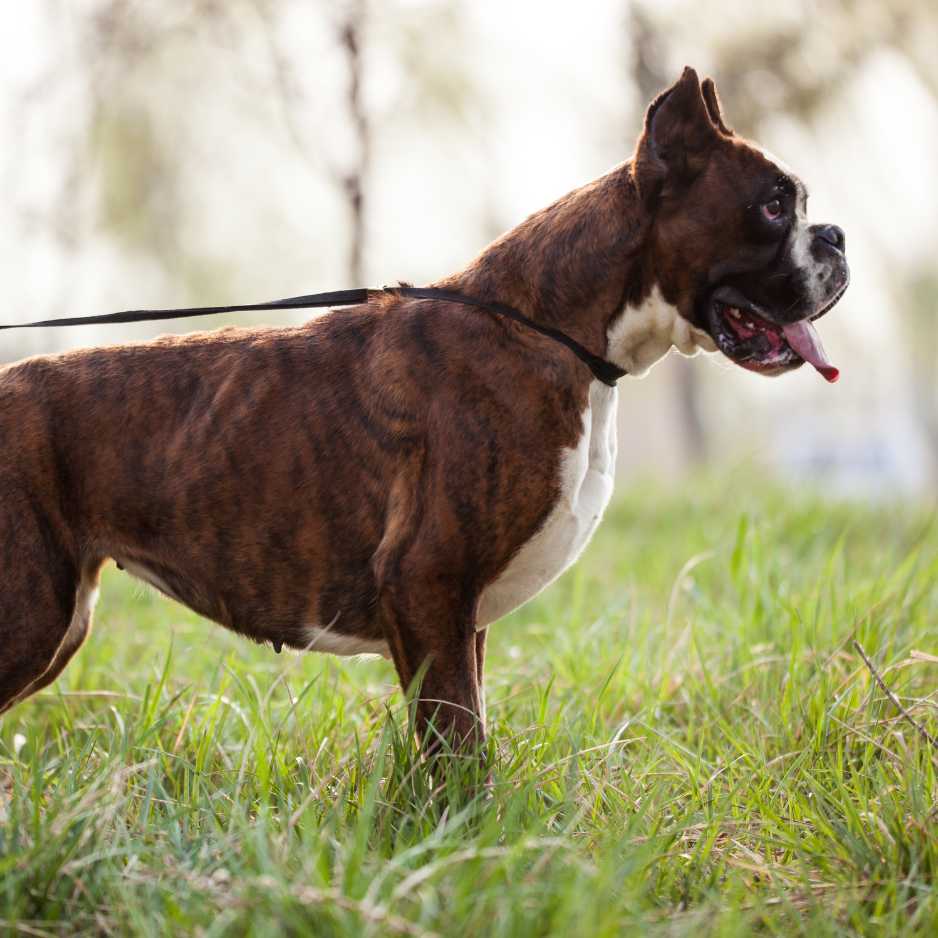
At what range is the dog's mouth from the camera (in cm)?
286

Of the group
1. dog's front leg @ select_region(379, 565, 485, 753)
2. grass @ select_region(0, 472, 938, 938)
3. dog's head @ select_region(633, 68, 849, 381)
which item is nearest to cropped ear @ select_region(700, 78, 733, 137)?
dog's head @ select_region(633, 68, 849, 381)

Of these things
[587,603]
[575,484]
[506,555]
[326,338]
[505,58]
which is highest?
[505,58]

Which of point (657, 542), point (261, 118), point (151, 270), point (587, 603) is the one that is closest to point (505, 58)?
point (261, 118)

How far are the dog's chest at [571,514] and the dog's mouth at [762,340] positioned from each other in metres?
0.33

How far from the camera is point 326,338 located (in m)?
2.95

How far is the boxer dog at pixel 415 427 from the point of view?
2699mm

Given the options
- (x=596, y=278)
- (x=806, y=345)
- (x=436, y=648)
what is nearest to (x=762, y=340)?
(x=806, y=345)

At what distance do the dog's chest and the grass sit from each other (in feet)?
1.32

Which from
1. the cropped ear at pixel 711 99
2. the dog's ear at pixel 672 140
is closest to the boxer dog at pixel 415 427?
the dog's ear at pixel 672 140

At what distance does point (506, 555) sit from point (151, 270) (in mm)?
13719

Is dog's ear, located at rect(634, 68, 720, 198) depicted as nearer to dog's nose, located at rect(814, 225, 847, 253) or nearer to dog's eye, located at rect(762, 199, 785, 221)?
dog's eye, located at rect(762, 199, 785, 221)

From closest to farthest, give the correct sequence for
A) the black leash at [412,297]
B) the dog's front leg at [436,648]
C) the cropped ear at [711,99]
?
the dog's front leg at [436,648]
the black leash at [412,297]
the cropped ear at [711,99]

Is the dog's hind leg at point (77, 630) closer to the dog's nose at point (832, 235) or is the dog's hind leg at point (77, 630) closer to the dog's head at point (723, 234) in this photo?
the dog's head at point (723, 234)

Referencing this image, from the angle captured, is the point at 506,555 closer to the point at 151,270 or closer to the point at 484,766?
the point at 484,766
